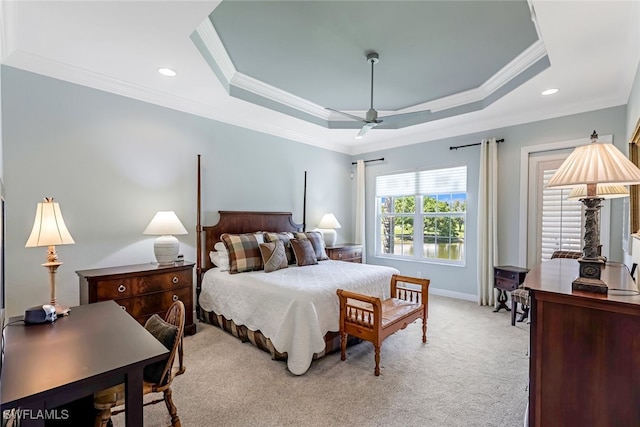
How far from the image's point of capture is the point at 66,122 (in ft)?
9.68

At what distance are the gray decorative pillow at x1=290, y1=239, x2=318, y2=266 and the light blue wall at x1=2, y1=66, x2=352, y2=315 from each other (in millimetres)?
1038

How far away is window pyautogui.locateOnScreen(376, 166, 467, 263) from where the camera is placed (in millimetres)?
4949

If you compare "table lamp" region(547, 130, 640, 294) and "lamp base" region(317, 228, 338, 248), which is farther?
"lamp base" region(317, 228, 338, 248)

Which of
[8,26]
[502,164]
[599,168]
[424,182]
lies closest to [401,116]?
[424,182]

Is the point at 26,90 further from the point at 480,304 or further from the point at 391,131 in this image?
the point at 480,304

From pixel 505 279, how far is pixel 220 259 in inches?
147

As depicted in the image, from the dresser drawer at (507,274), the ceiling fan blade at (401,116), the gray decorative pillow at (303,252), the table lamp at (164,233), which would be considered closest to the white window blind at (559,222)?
the dresser drawer at (507,274)

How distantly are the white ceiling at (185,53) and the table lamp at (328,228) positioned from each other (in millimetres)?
1996

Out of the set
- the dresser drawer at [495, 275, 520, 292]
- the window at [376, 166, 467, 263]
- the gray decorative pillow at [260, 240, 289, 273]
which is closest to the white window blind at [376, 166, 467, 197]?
the window at [376, 166, 467, 263]

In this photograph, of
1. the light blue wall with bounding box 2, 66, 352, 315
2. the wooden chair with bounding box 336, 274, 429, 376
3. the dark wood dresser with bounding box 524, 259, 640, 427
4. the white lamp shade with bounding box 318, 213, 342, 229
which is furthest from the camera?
the white lamp shade with bounding box 318, 213, 342, 229

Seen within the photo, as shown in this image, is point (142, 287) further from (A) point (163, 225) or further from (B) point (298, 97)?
(B) point (298, 97)

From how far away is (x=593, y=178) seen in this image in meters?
1.43

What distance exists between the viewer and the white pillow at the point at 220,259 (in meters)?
3.64

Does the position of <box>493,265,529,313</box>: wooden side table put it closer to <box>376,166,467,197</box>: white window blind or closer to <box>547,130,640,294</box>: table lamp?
<box>376,166,467,197</box>: white window blind
